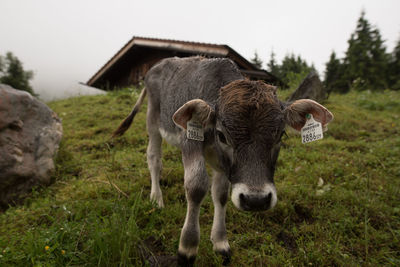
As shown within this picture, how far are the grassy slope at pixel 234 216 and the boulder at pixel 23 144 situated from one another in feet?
0.81

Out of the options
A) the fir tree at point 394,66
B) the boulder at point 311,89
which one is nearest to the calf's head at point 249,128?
the boulder at point 311,89

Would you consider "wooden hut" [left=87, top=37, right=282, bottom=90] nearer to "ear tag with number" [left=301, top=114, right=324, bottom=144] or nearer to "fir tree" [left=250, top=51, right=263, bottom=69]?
"ear tag with number" [left=301, top=114, right=324, bottom=144]

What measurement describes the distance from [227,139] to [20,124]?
376 cm

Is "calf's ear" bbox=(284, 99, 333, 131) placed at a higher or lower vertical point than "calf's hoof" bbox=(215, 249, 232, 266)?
higher

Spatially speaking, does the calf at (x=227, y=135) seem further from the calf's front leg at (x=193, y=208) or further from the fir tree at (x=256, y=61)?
the fir tree at (x=256, y=61)

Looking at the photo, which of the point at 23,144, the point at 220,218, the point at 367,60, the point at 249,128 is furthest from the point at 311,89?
the point at 367,60

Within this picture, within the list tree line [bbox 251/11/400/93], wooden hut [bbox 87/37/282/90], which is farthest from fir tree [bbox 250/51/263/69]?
wooden hut [bbox 87/37/282/90]

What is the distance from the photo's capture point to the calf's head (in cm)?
167

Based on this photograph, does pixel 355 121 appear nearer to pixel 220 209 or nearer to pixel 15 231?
pixel 220 209

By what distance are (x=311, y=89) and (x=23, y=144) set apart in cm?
807

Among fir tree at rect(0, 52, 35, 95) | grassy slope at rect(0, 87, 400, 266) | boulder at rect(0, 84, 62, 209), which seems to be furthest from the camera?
fir tree at rect(0, 52, 35, 95)

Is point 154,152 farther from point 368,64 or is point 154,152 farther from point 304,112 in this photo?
point 368,64

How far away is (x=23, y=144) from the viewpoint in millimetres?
3850

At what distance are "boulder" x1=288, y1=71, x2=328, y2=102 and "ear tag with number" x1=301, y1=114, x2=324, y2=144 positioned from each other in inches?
236
